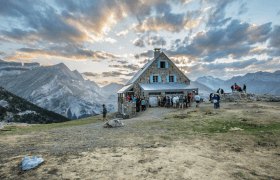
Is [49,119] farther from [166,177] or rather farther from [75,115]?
[75,115]

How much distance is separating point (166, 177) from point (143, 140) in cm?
303

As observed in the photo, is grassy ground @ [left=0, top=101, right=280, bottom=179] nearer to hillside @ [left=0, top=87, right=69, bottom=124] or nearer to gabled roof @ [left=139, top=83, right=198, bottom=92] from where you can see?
gabled roof @ [left=139, top=83, right=198, bottom=92]

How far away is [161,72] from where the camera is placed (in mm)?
26344

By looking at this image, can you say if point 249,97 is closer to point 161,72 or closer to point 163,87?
point 163,87

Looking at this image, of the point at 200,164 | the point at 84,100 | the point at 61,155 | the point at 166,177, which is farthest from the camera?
the point at 84,100

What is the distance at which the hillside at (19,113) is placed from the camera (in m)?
30.3

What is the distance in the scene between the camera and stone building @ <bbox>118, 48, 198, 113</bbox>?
76.0 feet

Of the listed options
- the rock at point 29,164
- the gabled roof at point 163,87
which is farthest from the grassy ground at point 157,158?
the gabled roof at point 163,87

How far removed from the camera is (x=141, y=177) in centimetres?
339

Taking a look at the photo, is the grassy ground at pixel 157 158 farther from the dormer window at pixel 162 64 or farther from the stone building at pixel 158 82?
the dormer window at pixel 162 64

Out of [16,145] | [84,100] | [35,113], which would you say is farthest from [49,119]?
[84,100]

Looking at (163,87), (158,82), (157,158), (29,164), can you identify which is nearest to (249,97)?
(163,87)

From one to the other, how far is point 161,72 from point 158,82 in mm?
2240

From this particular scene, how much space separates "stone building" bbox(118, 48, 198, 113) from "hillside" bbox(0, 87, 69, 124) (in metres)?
23.2
